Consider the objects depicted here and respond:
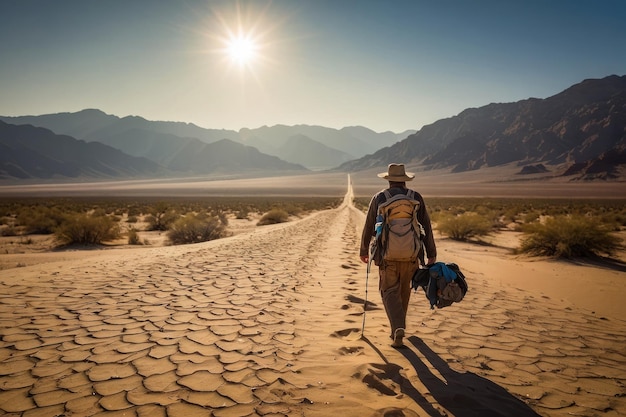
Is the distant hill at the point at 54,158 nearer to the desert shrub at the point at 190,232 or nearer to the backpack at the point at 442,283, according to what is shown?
the desert shrub at the point at 190,232

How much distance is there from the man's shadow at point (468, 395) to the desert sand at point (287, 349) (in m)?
0.01

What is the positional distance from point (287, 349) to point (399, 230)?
1.68 metres

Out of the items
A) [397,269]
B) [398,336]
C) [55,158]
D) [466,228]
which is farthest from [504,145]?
[55,158]

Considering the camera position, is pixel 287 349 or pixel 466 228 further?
pixel 466 228

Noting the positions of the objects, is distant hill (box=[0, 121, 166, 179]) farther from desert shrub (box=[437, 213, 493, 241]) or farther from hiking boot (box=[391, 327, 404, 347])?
hiking boot (box=[391, 327, 404, 347])

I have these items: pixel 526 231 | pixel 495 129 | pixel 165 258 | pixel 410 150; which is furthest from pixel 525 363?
pixel 410 150

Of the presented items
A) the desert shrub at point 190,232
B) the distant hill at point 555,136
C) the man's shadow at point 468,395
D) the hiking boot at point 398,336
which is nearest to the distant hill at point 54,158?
the distant hill at point 555,136

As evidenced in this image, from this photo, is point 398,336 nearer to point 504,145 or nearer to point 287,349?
point 287,349

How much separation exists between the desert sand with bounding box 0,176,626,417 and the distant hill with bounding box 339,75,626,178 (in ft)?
329

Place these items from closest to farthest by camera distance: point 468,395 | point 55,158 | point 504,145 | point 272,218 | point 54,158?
point 468,395 → point 272,218 → point 504,145 → point 54,158 → point 55,158

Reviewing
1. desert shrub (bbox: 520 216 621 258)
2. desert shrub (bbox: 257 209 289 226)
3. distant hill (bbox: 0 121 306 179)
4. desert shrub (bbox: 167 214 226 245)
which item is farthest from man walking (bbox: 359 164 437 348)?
distant hill (bbox: 0 121 306 179)

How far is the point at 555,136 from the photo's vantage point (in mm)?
122625

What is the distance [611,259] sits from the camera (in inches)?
379

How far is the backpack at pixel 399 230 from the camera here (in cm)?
346
